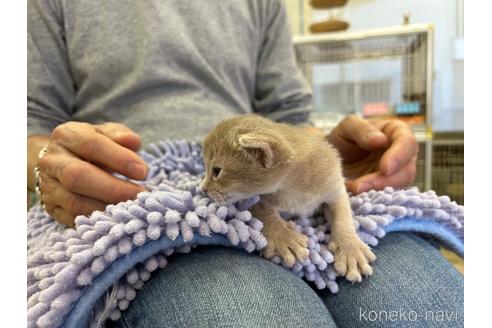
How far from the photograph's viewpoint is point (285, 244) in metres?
0.67

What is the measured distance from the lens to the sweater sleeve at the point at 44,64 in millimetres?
976

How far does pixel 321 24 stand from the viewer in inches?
90.5

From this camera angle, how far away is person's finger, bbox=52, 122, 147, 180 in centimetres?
68

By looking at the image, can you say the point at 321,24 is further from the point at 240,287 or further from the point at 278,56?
the point at 240,287

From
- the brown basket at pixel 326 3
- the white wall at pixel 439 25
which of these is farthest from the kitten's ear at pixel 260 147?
the brown basket at pixel 326 3

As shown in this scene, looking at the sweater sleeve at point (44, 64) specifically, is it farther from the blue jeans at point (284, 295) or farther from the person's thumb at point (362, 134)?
the person's thumb at point (362, 134)

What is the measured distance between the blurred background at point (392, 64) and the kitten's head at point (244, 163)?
1318mm

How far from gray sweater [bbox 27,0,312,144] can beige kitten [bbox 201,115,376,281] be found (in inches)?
11.2

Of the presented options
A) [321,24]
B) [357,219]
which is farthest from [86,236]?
[321,24]

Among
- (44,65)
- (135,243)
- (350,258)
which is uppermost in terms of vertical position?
(44,65)

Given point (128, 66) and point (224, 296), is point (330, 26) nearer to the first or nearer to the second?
point (128, 66)

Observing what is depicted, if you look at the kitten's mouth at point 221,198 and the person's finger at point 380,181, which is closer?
the kitten's mouth at point 221,198

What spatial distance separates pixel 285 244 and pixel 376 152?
1.48 feet

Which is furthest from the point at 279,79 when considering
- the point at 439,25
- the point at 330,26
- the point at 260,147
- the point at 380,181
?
the point at 439,25
